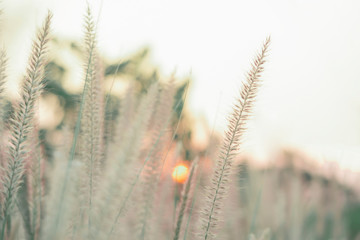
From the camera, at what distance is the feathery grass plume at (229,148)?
838 millimetres

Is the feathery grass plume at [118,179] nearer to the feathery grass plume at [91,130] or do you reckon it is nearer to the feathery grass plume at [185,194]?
the feathery grass plume at [91,130]

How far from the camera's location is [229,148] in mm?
866

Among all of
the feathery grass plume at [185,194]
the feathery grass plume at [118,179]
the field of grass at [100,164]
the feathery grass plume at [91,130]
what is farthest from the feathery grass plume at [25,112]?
the feathery grass plume at [185,194]

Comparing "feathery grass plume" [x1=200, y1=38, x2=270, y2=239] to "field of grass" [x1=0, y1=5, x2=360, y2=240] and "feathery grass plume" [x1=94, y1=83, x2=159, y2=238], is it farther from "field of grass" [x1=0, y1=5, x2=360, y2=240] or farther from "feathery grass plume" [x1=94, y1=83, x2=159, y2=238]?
"feathery grass plume" [x1=94, y1=83, x2=159, y2=238]

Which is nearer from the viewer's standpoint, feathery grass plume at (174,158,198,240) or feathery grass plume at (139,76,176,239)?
feathery grass plume at (174,158,198,240)

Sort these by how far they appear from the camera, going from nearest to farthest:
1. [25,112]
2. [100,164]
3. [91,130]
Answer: [25,112] → [91,130] → [100,164]

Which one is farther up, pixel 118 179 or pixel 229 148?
pixel 229 148

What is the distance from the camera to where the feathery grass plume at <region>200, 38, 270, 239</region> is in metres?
0.84

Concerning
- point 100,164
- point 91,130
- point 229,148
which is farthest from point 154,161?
point 229,148

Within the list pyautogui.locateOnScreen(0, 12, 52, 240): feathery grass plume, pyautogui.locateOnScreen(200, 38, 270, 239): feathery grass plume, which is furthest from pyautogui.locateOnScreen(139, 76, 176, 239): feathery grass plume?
pyautogui.locateOnScreen(0, 12, 52, 240): feathery grass plume

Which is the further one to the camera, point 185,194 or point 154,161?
point 154,161

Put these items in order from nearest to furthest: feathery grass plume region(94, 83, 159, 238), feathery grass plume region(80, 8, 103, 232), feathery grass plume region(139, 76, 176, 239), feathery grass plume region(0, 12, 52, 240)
A: feathery grass plume region(0, 12, 52, 240), feathery grass plume region(80, 8, 103, 232), feathery grass plume region(94, 83, 159, 238), feathery grass plume region(139, 76, 176, 239)

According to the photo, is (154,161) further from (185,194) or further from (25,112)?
(25,112)

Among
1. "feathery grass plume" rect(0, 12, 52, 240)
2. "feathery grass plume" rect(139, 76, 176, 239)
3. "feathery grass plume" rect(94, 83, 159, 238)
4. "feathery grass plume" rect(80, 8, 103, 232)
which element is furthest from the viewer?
"feathery grass plume" rect(139, 76, 176, 239)
